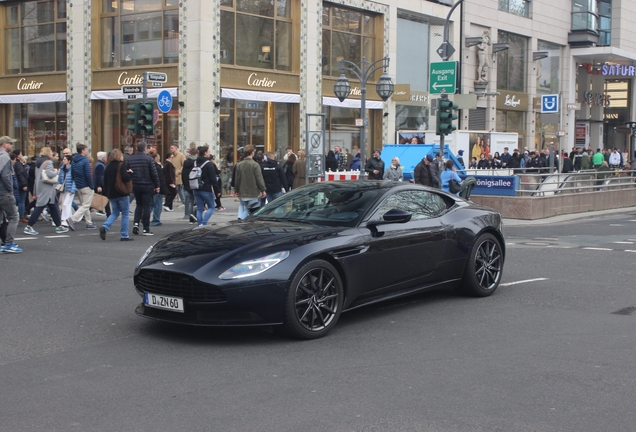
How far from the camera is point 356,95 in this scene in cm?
3384

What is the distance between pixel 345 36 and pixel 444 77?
11744 mm

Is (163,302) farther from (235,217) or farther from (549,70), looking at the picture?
(549,70)

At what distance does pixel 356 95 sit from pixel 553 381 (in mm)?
28810

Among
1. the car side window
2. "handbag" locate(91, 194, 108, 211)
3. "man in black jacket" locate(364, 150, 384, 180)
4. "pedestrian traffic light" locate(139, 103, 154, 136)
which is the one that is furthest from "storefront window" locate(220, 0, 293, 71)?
the car side window

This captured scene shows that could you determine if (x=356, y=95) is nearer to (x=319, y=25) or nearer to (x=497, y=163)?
(x=319, y=25)

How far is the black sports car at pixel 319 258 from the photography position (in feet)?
22.0

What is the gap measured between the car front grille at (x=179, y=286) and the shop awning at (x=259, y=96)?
21620 mm

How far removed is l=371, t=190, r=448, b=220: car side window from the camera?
26.6 feet

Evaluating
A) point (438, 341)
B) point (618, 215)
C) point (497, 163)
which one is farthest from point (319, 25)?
point (438, 341)

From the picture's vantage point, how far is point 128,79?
2905 centimetres

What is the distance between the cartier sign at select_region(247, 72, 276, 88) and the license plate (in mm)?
22634

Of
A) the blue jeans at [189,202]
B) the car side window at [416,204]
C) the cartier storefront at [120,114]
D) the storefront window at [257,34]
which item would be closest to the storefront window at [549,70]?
the storefront window at [257,34]

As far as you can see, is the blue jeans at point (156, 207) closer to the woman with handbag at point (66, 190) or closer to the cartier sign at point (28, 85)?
the woman with handbag at point (66, 190)

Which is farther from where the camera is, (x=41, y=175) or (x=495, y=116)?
(x=495, y=116)
